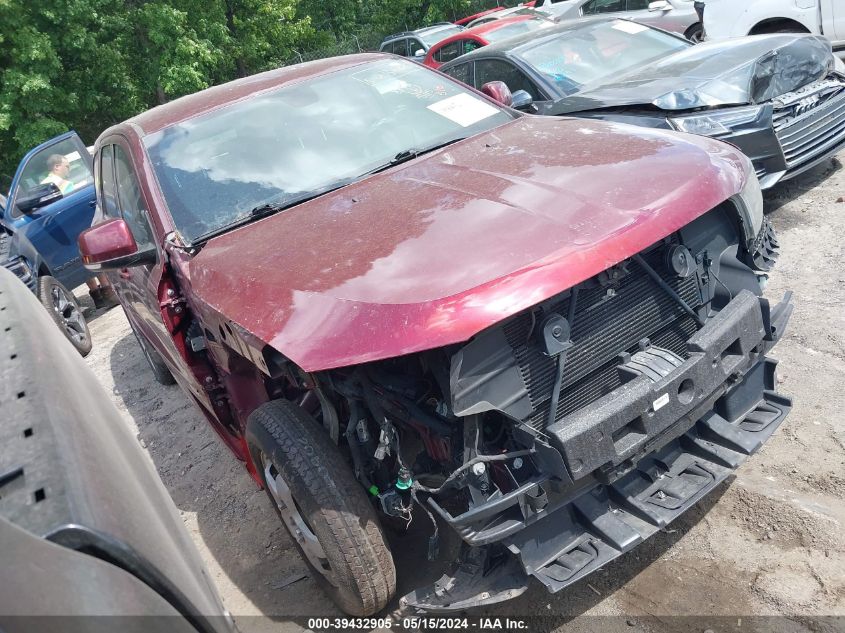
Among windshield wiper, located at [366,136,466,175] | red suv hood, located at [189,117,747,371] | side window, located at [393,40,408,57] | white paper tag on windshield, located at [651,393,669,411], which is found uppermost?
windshield wiper, located at [366,136,466,175]

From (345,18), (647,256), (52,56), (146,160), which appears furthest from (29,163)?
(345,18)

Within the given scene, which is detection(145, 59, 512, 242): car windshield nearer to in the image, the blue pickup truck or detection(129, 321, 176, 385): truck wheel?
detection(129, 321, 176, 385): truck wheel

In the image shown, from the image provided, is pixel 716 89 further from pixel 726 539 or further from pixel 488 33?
pixel 488 33

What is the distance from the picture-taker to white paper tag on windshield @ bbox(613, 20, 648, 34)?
6711mm

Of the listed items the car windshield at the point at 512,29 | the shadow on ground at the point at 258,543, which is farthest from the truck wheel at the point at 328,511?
the car windshield at the point at 512,29

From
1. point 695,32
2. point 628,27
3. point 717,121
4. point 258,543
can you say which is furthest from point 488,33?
point 258,543

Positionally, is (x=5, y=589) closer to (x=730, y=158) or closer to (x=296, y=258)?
(x=296, y=258)

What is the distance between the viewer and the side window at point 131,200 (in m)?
3.47

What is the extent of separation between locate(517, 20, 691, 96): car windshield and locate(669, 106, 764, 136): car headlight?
139 cm

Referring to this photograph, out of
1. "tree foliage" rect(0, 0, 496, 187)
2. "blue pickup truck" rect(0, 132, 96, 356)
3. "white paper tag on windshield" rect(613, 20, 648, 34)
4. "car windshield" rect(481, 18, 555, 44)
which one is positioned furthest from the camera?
"tree foliage" rect(0, 0, 496, 187)

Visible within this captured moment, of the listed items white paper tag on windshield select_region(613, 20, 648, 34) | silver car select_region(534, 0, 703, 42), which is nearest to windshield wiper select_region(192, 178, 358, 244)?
white paper tag on windshield select_region(613, 20, 648, 34)

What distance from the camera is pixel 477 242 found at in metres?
2.30

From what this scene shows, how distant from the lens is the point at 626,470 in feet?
7.66

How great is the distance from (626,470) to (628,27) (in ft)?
18.6
